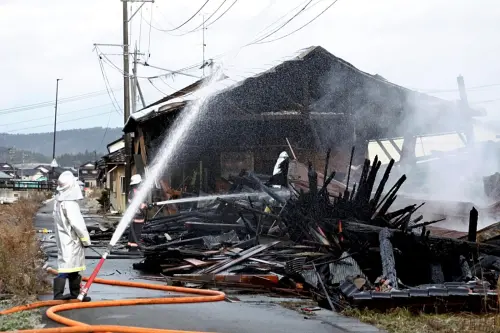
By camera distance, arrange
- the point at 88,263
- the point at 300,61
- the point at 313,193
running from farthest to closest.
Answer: the point at 300,61
the point at 88,263
the point at 313,193

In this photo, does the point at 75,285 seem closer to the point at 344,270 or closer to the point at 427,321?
the point at 344,270

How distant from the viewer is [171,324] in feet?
24.7

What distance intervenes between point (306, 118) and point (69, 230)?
47.1 feet

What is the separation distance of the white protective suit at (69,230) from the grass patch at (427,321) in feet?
10.9

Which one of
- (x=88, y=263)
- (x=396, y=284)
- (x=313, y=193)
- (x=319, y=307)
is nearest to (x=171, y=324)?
(x=319, y=307)

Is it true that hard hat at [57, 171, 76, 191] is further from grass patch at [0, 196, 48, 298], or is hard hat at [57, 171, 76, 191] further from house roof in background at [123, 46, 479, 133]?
house roof in background at [123, 46, 479, 133]

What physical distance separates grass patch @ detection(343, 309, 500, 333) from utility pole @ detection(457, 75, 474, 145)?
13830 mm

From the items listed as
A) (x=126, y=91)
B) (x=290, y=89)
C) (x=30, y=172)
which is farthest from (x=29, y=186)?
(x=30, y=172)

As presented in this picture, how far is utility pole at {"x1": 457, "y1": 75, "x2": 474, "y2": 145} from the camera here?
21.4 meters

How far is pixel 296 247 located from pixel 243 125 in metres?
11.2

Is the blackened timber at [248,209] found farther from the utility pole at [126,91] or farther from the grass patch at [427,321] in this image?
the utility pole at [126,91]

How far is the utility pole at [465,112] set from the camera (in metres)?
21.4

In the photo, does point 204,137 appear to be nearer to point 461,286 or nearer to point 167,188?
point 167,188

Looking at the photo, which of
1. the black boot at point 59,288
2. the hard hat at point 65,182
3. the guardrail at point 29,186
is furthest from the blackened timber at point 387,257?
the guardrail at point 29,186
